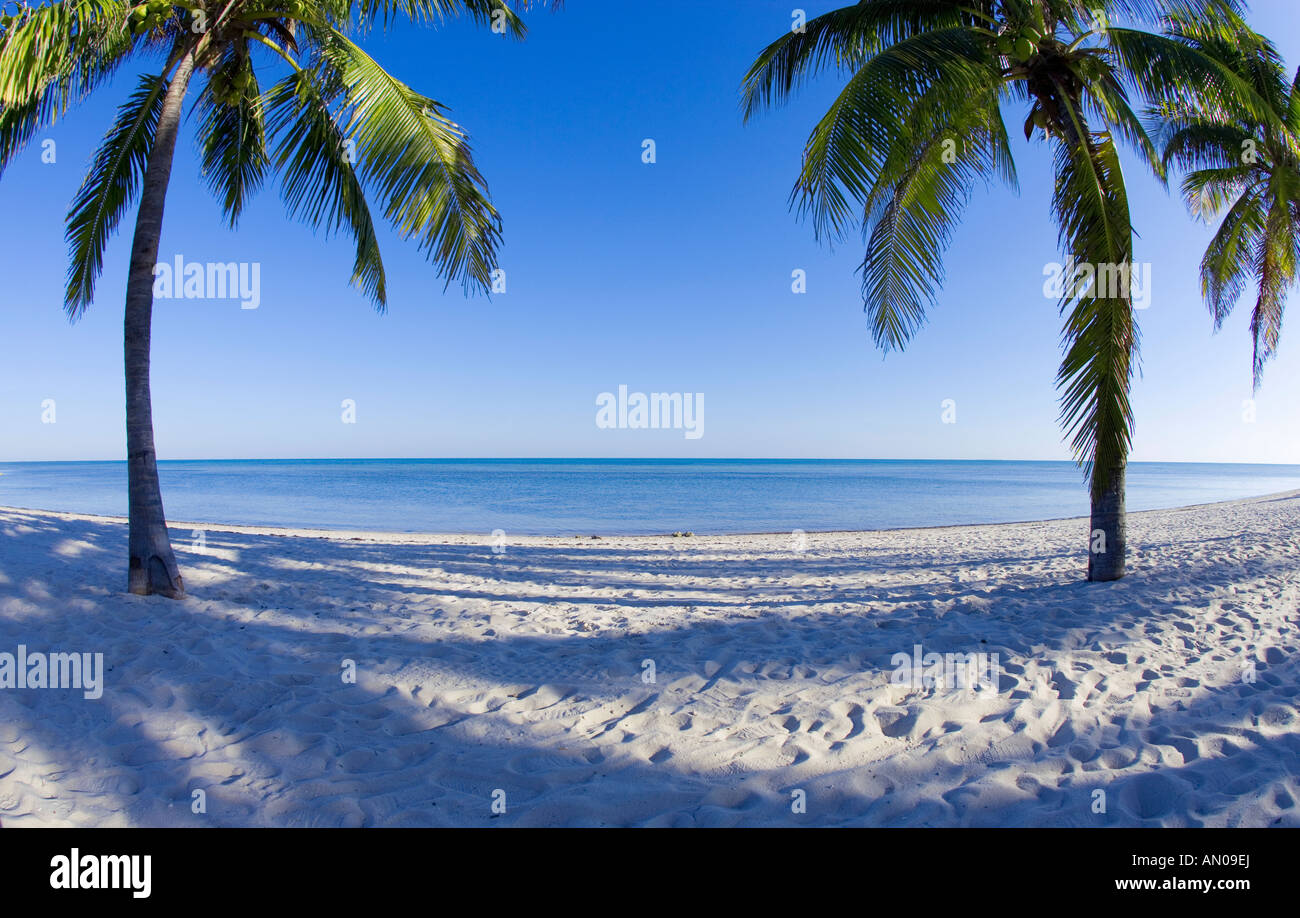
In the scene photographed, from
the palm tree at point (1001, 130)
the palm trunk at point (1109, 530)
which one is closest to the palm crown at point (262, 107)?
the palm tree at point (1001, 130)

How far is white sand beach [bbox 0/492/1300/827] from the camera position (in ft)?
9.25

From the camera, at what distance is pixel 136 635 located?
4.82 metres

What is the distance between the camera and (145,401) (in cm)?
566

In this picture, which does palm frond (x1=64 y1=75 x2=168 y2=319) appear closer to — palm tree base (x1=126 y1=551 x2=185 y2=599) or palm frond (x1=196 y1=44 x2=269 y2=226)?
palm frond (x1=196 y1=44 x2=269 y2=226)

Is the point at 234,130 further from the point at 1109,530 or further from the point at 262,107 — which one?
the point at 1109,530

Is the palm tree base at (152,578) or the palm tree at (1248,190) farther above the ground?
the palm tree at (1248,190)

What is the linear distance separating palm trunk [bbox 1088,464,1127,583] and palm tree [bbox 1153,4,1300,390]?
4300mm

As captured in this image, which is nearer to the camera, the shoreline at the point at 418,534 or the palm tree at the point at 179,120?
the palm tree at the point at 179,120

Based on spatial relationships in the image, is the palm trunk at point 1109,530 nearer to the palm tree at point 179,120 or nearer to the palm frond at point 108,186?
the palm tree at point 179,120

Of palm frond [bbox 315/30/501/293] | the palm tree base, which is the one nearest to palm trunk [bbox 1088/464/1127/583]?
palm frond [bbox 315/30/501/293]

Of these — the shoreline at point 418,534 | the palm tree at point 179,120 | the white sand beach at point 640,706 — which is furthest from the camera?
the shoreline at point 418,534

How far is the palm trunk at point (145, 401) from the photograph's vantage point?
18.4 feet

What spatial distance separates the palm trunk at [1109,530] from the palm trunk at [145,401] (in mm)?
10046

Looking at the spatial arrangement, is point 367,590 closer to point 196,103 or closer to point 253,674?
point 253,674
